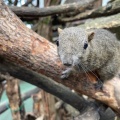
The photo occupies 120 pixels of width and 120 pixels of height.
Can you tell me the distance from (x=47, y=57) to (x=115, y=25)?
2.53 ft

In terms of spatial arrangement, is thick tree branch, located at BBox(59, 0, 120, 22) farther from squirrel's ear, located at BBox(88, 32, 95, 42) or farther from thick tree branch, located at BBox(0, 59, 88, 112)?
squirrel's ear, located at BBox(88, 32, 95, 42)

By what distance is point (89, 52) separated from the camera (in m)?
1.30

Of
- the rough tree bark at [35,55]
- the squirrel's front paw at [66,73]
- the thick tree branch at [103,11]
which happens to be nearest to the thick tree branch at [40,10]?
the thick tree branch at [103,11]

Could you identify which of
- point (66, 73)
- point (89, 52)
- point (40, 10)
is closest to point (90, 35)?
point (89, 52)

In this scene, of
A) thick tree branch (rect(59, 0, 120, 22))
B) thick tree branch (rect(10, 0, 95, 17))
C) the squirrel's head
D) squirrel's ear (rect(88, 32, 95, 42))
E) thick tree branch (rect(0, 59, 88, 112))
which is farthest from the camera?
thick tree branch (rect(59, 0, 120, 22))

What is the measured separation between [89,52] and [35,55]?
0.84 feet

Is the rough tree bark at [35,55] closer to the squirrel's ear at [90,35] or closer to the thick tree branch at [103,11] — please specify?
the squirrel's ear at [90,35]

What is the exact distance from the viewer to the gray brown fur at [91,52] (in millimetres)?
1191

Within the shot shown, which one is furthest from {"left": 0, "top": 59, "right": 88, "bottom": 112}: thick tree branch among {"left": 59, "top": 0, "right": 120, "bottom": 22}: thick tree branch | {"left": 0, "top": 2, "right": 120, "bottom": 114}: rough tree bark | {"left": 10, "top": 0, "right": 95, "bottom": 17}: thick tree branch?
{"left": 59, "top": 0, "right": 120, "bottom": 22}: thick tree branch

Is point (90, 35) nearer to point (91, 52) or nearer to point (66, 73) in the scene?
point (91, 52)

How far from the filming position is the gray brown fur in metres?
1.19

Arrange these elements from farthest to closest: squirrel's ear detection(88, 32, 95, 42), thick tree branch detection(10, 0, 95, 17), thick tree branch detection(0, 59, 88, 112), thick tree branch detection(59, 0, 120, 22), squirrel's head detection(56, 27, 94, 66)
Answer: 1. thick tree branch detection(59, 0, 120, 22)
2. thick tree branch detection(10, 0, 95, 17)
3. thick tree branch detection(0, 59, 88, 112)
4. squirrel's ear detection(88, 32, 95, 42)
5. squirrel's head detection(56, 27, 94, 66)

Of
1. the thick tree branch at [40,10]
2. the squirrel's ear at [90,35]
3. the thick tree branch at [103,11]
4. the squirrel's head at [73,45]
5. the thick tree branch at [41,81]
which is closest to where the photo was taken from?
the squirrel's head at [73,45]

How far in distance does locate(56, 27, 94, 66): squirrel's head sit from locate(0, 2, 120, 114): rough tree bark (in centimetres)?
14
